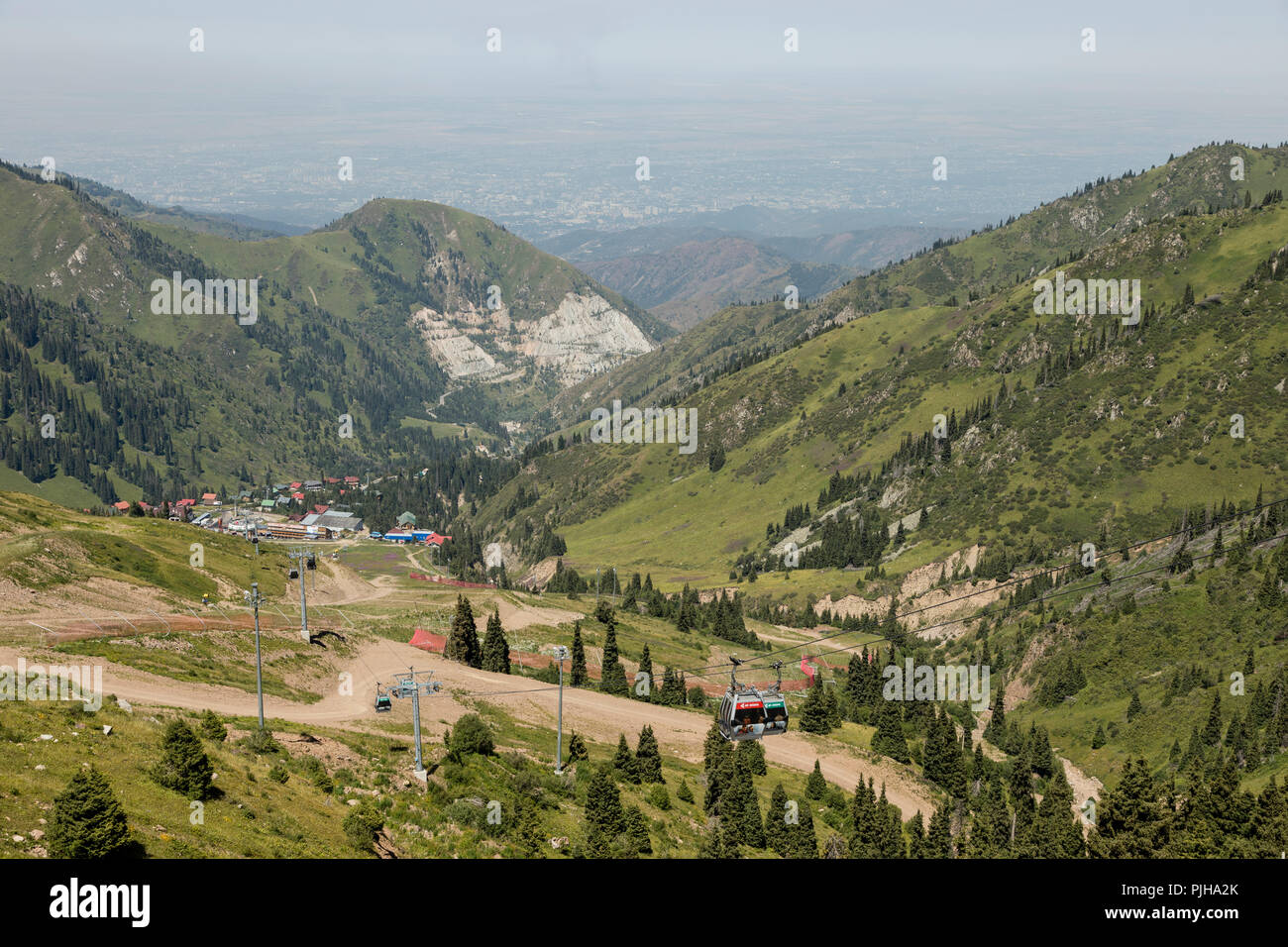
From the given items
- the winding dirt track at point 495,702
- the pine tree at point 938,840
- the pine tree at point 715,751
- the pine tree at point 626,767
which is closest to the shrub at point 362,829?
the winding dirt track at point 495,702

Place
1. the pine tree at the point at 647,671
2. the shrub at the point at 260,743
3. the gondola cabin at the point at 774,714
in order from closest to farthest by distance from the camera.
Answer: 1. the shrub at the point at 260,743
2. the gondola cabin at the point at 774,714
3. the pine tree at the point at 647,671

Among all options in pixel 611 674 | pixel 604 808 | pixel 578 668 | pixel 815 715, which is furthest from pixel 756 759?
pixel 604 808

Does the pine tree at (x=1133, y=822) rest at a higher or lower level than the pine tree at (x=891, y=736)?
higher

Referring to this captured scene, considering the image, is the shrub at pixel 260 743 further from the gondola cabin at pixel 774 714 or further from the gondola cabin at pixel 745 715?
the gondola cabin at pixel 774 714

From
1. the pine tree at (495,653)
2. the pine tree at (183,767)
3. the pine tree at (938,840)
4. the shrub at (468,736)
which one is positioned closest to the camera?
the pine tree at (183,767)
